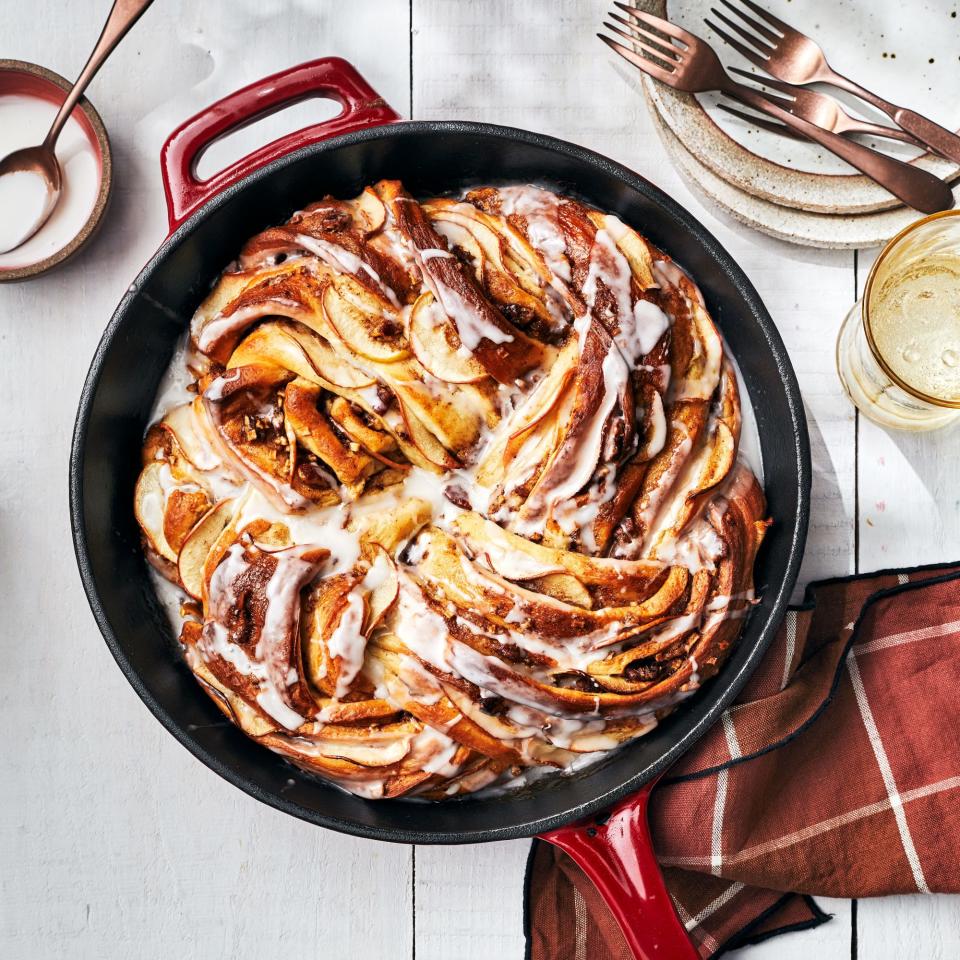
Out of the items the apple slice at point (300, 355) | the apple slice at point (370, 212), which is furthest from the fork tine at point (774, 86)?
the apple slice at point (300, 355)

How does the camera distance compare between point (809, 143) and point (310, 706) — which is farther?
point (809, 143)

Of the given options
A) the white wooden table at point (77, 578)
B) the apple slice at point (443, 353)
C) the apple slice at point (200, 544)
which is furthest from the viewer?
the white wooden table at point (77, 578)

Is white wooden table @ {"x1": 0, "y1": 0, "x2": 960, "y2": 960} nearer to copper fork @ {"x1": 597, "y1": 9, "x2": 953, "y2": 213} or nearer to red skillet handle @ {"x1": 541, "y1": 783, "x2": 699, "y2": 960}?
copper fork @ {"x1": 597, "y1": 9, "x2": 953, "y2": 213}

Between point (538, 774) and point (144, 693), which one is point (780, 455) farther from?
point (144, 693)

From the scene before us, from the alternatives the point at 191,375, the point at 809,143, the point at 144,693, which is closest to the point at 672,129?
the point at 809,143

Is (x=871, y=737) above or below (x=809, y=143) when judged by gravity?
below

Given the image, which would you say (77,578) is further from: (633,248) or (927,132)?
(927,132)

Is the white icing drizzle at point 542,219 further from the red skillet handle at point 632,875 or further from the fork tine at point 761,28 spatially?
the red skillet handle at point 632,875

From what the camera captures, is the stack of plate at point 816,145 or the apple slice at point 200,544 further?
the stack of plate at point 816,145
